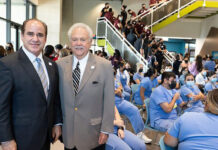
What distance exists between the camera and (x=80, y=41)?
6.12 ft

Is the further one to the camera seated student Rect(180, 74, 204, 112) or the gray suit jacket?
seated student Rect(180, 74, 204, 112)

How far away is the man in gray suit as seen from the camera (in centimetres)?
185

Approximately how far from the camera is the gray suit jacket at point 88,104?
1.84 metres

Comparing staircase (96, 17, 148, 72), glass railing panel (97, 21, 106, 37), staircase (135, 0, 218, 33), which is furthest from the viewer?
staircase (135, 0, 218, 33)

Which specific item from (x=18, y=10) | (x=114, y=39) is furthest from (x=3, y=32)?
(x=114, y=39)

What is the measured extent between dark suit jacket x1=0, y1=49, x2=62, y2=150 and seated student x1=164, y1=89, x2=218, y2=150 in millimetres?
1046

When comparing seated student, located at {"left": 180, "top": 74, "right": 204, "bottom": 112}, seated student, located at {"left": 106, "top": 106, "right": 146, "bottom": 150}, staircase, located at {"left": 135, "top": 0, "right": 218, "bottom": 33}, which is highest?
staircase, located at {"left": 135, "top": 0, "right": 218, "bottom": 33}

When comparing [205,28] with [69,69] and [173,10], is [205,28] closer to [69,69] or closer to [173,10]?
[173,10]

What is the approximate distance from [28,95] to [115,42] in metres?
9.75

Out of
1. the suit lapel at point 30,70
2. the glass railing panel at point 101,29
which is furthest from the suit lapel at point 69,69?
the glass railing panel at point 101,29

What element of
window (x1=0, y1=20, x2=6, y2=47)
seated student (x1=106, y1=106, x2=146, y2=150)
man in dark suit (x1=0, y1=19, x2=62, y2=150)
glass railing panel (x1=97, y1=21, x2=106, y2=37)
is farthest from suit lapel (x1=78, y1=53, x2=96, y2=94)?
glass railing panel (x1=97, y1=21, x2=106, y2=37)

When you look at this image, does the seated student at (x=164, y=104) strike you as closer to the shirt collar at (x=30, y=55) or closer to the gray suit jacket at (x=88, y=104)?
the gray suit jacket at (x=88, y=104)

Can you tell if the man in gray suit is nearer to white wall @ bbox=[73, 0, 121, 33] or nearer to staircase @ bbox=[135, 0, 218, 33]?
staircase @ bbox=[135, 0, 218, 33]

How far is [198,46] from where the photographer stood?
55.6 ft
